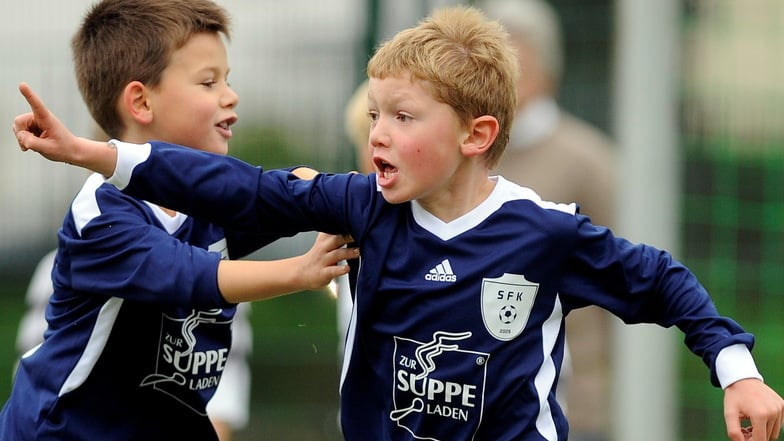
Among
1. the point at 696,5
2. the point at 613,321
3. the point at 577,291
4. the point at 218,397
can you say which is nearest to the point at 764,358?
the point at 613,321

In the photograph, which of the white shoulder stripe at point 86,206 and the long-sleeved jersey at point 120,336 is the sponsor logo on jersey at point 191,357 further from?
the white shoulder stripe at point 86,206

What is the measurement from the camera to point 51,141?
10.3 feet

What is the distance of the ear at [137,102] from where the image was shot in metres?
3.79

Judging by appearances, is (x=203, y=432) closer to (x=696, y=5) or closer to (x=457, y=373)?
(x=457, y=373)

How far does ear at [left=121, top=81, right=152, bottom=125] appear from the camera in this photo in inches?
149

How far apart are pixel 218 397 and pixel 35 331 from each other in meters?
0.86

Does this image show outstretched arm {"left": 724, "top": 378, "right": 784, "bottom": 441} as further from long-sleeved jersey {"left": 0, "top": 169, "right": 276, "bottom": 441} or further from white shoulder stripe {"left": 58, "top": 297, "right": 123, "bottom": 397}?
white shoulder stripe {"left": 58, "top": 297, "right": 123, "bottom": 397}

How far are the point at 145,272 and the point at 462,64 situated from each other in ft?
3.02

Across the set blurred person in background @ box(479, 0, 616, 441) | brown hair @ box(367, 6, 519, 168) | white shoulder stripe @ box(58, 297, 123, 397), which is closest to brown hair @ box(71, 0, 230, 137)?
white shoulder stripe @ box(58, 297, 123, 397)

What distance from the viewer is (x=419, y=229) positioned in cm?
337

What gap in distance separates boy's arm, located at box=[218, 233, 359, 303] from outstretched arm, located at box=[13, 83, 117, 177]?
1.42ft

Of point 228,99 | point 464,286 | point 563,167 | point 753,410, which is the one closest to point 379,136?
point 464,286

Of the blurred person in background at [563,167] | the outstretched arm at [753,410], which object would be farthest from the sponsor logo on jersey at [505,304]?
the blurred person in background at [563,167]

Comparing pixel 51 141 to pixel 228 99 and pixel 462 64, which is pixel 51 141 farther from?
pixel 462 64
